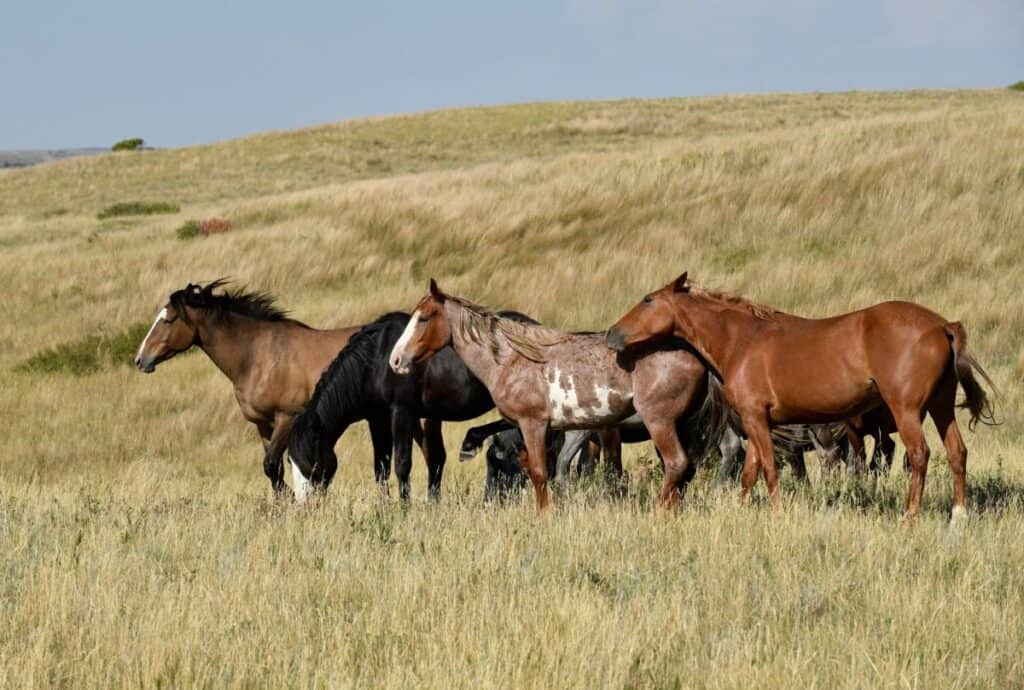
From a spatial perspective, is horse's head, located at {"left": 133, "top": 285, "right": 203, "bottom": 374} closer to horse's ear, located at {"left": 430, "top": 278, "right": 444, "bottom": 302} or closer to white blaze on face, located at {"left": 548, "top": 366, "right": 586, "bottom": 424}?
horse's ear, located at {"left": 430, "top": 278, "right": 444, "bottom": 302}

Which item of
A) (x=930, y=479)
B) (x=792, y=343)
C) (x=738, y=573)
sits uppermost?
(x=792, y=343)

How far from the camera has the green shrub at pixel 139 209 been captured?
4056cm

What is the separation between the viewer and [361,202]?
2708 cm

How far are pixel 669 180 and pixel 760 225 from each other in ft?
12.5

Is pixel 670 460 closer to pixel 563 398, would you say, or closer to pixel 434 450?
pixel 563 398

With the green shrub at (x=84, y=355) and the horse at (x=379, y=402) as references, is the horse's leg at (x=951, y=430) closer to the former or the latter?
the horse at (x=379, y=402)

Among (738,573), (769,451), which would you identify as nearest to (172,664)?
(738,573)

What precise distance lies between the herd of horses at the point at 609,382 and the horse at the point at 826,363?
0.04 feet

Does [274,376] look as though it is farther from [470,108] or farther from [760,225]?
[470,108]

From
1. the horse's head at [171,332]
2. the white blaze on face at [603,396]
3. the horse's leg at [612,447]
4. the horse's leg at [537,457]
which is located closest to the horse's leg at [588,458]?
the horse's leg at [612,447]

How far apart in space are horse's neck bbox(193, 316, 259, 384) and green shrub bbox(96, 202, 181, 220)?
30035mm

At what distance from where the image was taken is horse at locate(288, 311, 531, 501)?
10094mm

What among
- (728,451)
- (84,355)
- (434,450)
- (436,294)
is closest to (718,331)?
(436,294)

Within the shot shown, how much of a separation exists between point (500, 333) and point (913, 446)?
3.00 metres
